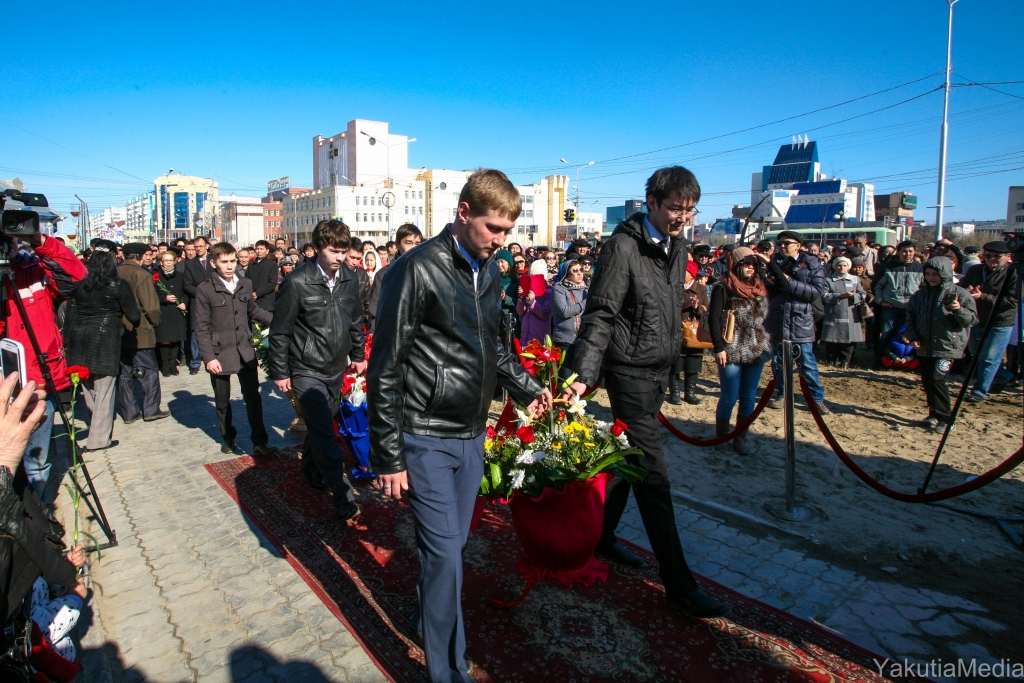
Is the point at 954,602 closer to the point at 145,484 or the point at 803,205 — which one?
the point at 145,484

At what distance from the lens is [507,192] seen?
8.43ft

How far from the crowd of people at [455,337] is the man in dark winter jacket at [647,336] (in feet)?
0.04

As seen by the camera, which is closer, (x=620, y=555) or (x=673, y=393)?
(x=620, y=555)

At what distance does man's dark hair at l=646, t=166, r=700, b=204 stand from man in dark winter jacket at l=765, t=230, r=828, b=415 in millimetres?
3921

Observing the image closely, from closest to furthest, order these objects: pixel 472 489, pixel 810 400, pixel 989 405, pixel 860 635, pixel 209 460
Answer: pixel 472 489 → pixel 860 635 → pixel 810 400 → pixel 209 460 → pixel 989 405

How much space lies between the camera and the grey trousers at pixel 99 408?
21.4ft

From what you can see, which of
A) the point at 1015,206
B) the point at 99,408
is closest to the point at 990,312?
the point at 99,408

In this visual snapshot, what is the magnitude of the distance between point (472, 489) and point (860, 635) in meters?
2.20

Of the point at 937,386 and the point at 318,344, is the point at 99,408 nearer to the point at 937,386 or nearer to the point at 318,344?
the point at 318,344

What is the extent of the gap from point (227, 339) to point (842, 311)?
8866 millimetres

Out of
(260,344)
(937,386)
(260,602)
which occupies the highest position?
(260,344)

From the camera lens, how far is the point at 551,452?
330cm

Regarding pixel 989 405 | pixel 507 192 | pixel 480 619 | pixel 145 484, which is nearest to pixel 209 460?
pixel 145 484

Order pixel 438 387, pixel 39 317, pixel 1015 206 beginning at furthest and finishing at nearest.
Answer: pixel 1015 206 → pixel 39 317 → pixel 438 387
